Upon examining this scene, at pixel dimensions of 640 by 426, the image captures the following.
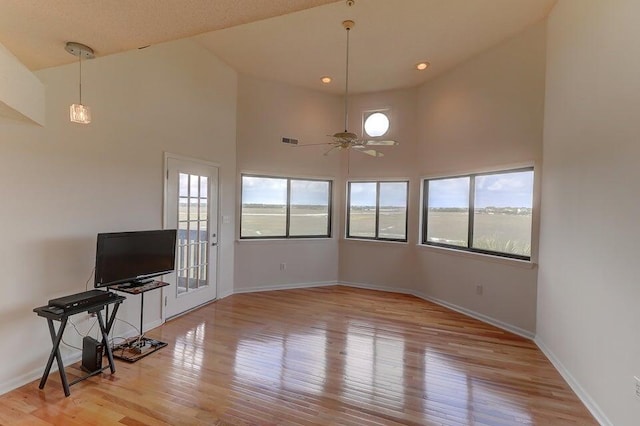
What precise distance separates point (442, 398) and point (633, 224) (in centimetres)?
188

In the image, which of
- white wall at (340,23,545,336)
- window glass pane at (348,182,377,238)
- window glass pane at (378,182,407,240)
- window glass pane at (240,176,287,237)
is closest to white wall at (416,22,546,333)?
white wall at (340,23,545,336)

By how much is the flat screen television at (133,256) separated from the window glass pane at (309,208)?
267 centimetres

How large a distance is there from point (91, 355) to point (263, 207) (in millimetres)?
3405

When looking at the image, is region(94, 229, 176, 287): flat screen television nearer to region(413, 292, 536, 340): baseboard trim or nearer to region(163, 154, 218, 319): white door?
region(163, 154, 218, 319): white door

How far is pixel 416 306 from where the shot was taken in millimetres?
4914

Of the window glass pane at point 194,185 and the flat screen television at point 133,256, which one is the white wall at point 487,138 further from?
the flat screen television at point 133,256

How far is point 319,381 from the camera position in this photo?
2.73 m

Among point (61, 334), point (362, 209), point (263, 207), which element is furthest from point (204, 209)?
point (362, 209)

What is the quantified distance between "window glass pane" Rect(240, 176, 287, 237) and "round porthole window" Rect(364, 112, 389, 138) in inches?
74.3

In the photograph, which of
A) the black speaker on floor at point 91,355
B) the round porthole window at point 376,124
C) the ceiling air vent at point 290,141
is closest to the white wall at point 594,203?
the round porthole window at point 376,124

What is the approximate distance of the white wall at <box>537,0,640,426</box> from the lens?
2076mm

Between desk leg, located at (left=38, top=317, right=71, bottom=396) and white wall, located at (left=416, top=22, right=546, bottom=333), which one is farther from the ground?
white wall, located at (left=416, top=22, right=546, bottom=333)

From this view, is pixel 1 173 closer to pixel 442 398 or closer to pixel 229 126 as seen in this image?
pixel 229 126

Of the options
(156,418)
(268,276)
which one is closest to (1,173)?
(156,418)
